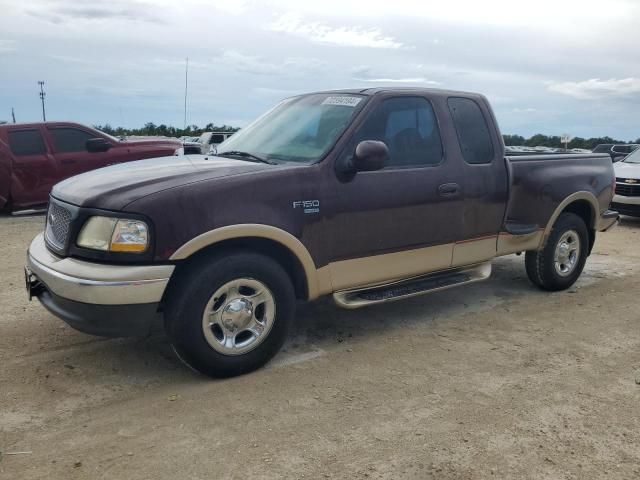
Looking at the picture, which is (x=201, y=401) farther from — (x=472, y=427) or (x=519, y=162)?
(x=519, y=162)

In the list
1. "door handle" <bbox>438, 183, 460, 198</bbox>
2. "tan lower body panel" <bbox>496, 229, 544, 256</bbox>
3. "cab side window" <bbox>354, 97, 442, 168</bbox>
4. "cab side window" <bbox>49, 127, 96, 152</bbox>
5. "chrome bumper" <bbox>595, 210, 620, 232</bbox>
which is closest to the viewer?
"cab side window" <bbox>354, 97, 442, 168</bbox>

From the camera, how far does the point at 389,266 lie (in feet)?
15.3

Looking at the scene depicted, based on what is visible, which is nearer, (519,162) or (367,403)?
(367,403)

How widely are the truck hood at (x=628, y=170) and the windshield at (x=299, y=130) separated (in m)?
8.32

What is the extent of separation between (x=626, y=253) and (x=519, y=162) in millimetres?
3947

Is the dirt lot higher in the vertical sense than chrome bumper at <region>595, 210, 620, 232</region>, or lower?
lower

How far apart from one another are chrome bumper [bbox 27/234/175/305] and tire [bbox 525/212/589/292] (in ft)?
13.1

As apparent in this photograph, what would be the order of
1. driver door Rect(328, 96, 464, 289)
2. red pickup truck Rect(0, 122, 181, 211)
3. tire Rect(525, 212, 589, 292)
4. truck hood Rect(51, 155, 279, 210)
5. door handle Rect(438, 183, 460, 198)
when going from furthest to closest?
red pickup truck Rect(0, 122, 181, 211)
tire Rect(525, 212, 589, 292)
door handle Rect(438, 183, 460, 198)
driver door Rect(328, 96, 464, 289)
truck hood Rect(51, 155, 279, 210)

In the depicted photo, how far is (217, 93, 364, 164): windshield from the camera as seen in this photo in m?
4.47

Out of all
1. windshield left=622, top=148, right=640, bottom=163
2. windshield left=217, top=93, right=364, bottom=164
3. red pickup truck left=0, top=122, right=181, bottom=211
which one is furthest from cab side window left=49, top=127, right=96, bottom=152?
windshield left=622, top=148, right=640, bottom=163

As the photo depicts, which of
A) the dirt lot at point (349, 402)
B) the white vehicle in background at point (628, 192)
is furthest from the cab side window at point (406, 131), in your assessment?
the white vehicle in background at point (628, 192)

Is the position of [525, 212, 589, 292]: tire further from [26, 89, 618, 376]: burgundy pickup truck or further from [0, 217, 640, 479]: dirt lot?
[0, 217, 640, 479]: dirt lot

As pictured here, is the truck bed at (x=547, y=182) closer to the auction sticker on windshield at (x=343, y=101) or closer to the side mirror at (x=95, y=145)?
the auction sticker on windshield at (x=343, y=101)

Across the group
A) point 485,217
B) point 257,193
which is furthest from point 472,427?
point 485,217
